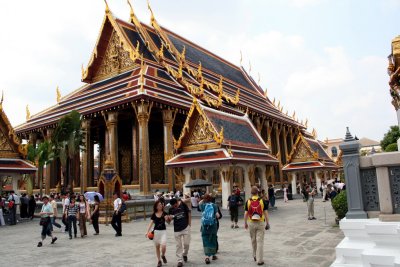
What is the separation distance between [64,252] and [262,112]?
26.8 meters

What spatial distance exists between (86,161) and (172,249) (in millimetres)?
18227

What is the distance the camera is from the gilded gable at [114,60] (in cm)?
2653

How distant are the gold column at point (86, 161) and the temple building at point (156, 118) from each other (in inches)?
2.7

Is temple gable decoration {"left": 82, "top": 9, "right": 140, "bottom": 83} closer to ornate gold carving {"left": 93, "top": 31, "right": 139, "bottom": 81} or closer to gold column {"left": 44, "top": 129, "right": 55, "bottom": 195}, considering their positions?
ornate gold carving {"left": 93, "top": 31, "right": 139, "bottom": 81}

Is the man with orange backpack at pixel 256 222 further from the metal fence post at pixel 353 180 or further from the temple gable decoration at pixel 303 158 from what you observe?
the temple gable decoration at pixel 303 158

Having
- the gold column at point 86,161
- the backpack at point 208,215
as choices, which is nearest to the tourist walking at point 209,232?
the backpack at point 208,215

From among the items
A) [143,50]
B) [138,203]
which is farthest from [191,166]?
[143,50]

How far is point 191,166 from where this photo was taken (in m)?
14.9

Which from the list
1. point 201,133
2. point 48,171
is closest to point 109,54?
point 48,171

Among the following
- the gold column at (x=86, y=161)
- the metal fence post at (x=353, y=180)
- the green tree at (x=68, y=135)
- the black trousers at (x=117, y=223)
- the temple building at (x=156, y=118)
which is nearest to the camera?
the metal fence post at (x=353, y=180)

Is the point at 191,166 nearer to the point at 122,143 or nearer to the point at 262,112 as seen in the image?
the point at 122,143

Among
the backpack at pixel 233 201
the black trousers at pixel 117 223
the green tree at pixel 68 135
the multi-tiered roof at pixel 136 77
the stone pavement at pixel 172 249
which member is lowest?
the stone pavement at pixel 172 249

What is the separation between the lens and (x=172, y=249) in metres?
8.25

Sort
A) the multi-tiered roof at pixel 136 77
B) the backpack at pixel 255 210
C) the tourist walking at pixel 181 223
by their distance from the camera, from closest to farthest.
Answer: the backpack at pixel 255 210 → the tourist walking at pixel 181 223 → the multi-tiered roof at pixel 136 77
